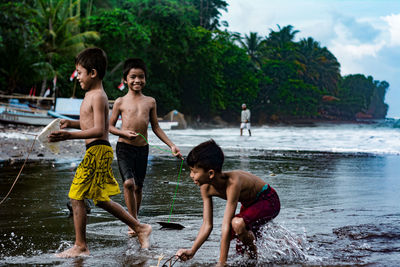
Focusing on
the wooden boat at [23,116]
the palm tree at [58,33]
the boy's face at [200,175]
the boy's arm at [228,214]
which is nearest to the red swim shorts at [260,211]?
the boy's arm at [228,214]

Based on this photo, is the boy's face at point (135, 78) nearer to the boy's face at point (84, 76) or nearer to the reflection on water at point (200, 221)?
the boy's face at point (84, 76)

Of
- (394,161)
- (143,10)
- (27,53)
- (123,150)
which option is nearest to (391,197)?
(123,150)

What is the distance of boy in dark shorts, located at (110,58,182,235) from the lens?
440 centimetres

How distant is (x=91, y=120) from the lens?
376 centimetres

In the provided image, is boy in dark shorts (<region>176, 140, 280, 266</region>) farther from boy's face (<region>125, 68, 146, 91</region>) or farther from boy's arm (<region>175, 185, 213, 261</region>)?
boy's face (<region>125, 68, 146, 91</region>)

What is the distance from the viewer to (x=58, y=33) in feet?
110

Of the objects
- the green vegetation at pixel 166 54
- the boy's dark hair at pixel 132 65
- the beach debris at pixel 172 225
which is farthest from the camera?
the green vegetation at pixel 166 54

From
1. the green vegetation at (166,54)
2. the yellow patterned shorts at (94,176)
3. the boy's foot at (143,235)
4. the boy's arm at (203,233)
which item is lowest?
the boy's foot at (143,235)

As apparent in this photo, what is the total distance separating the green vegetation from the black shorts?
791 inches

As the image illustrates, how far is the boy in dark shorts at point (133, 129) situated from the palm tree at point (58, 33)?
1148 inches

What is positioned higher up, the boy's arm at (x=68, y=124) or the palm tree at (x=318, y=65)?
the palm tree at (x=318, y=65)

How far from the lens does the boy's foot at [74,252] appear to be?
144 inches

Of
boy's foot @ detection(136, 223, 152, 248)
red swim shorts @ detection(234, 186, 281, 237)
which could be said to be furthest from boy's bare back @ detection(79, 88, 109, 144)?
red swim shorts @ detection(234, 186, 281, 237)

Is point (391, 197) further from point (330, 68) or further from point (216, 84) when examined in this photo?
point (330, 68)
